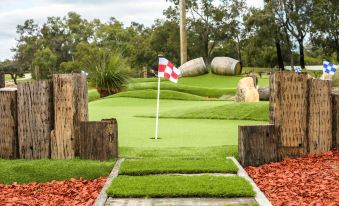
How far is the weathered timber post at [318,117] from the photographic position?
27.9 feet

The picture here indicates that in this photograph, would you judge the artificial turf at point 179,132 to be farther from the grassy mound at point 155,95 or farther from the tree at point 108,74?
the tree at point 108,74

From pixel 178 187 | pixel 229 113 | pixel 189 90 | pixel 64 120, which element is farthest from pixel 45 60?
pixel 178 187

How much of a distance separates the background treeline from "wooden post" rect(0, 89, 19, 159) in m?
33.3

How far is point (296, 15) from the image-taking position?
52.4 metres

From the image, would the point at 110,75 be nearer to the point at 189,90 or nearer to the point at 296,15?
the point at 189,90

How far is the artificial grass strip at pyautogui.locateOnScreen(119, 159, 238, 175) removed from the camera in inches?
279

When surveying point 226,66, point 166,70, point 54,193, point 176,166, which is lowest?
point 54,193

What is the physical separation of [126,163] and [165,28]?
52.8m

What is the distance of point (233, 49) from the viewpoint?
64.2 metres

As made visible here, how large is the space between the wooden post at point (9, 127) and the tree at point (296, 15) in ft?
152

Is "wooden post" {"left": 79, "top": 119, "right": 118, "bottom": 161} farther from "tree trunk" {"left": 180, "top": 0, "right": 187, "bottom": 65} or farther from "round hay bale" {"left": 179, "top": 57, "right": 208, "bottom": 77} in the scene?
"tree trunk" {"left": 180, "top": 0, "right": 187, "bottom": 65}

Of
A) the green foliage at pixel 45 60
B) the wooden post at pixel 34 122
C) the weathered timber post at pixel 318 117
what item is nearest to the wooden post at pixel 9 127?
the wooden post at pixel 34 122

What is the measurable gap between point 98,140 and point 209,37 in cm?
5465

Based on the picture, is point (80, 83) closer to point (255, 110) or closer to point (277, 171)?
point (277, 171)
